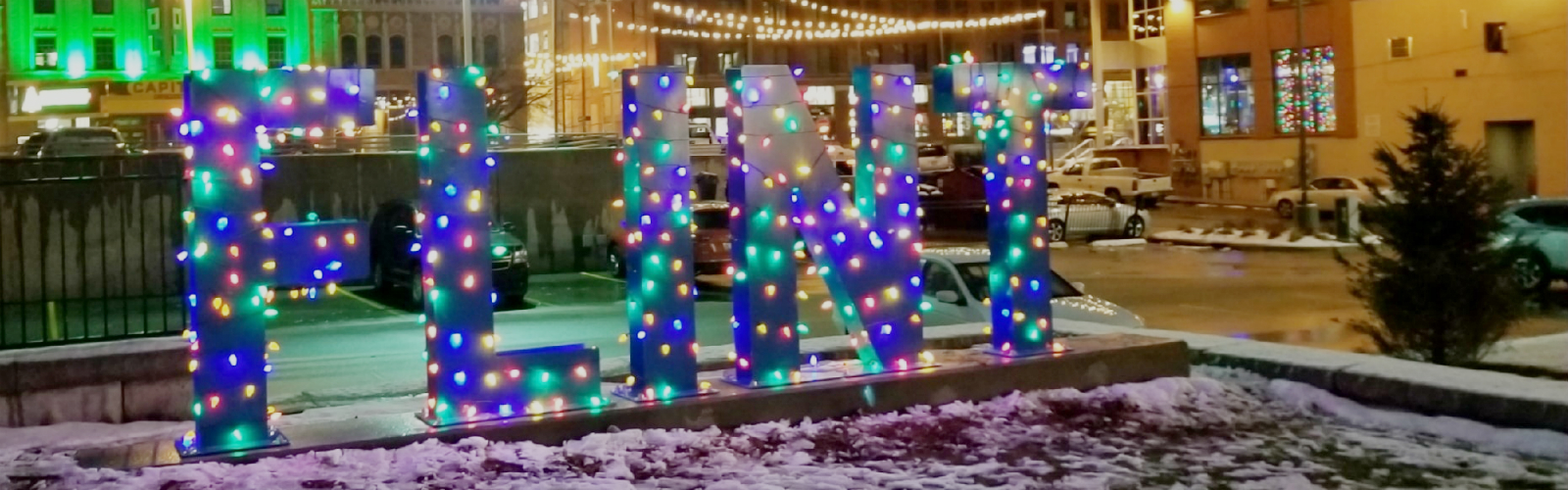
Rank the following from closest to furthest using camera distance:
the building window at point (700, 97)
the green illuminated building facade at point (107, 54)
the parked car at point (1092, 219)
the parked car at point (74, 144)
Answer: the parked car at point (74, 144), the parked car at point (1092, 219), the green illuminated building facade at point (107, 54), the building window at point (700, 97)

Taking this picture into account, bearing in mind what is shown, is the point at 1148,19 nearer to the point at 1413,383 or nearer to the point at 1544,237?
the point at 1544,237

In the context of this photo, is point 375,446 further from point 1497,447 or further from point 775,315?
point 1497,447

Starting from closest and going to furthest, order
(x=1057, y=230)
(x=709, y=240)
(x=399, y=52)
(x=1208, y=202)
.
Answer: (x=709, y=240)
(x=1057, y=230)
(x=1208, y=202)
(x=399, y=52)

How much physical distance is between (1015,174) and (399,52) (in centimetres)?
6383

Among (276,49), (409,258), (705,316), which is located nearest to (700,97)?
(276,49)

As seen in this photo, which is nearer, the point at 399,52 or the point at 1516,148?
the point at 1516,148

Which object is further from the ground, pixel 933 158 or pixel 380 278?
pixel 933 158

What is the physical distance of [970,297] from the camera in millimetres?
14562

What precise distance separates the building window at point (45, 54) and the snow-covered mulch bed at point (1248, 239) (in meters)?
49.9

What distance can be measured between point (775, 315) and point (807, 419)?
690 mm

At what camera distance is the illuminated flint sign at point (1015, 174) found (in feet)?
33.0

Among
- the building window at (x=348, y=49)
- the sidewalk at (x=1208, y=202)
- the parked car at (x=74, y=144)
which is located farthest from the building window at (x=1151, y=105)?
the parked car at (x=74, y=144)

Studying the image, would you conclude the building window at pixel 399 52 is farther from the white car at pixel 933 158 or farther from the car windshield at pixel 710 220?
the car windshield at pixel 710 220

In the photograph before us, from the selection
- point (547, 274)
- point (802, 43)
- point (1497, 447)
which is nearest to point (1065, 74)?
point (1497, 447)
